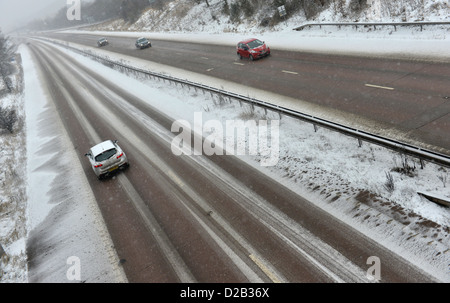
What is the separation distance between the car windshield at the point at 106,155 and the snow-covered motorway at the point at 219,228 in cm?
97

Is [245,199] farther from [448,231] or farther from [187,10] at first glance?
[187,10]

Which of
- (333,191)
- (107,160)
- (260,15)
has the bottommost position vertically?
(333,191)

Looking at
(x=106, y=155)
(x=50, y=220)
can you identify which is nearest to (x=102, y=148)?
(x=106, y=155)

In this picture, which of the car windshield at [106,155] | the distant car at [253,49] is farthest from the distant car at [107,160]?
the distant car at [253,49]

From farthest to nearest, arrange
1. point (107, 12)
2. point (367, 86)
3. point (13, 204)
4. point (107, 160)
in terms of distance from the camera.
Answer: point (107, 12), point (367, 86), point (13, 204), point (107, 160)

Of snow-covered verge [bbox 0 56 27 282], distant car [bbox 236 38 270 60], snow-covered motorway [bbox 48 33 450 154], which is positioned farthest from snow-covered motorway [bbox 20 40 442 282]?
distant car [bbox 236 38 270 60]

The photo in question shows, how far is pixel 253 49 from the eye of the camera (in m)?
25.1

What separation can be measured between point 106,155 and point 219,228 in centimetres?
713

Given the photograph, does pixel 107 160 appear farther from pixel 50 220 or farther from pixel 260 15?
pixel 260 15

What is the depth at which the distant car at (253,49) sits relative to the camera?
2501 cm

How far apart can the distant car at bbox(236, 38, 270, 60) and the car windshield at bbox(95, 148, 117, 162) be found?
50.0ft

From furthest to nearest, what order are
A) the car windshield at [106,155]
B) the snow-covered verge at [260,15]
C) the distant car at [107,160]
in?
the snow-covered verge at [260,15] → the car windshield at [106,155] → the distant car at [107,160]

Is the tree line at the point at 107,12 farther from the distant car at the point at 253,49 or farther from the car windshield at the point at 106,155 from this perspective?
the car windshield at the point at 106,155

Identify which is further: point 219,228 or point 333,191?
point 333,191
